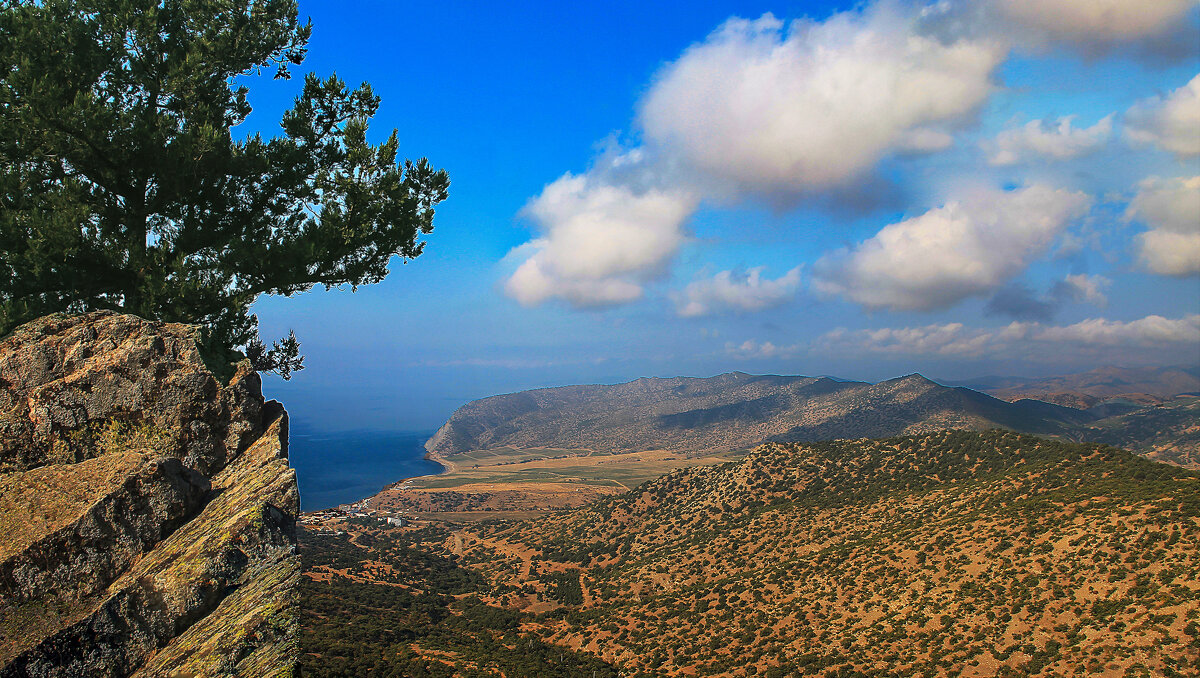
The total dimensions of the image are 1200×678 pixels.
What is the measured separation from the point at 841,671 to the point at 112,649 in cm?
3396

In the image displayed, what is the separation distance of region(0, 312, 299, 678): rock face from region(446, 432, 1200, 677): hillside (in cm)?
3292

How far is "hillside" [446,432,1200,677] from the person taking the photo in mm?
28719

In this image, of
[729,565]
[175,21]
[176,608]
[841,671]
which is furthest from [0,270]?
[729,565]

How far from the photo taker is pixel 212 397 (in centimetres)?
799

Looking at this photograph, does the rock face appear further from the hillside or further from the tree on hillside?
the hillside

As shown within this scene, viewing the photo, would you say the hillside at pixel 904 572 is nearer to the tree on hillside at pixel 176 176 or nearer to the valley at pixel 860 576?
the valley at pixel 860 576

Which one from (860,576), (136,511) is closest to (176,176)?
(136,511)

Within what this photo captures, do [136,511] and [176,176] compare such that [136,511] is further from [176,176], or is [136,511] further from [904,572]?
[904,572]

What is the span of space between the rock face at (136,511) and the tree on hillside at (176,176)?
151 centimetres

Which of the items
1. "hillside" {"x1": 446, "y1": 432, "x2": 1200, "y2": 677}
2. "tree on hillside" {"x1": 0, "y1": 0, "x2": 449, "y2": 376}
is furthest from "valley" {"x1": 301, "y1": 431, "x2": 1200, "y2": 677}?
"tree on hillside" {"x1": 0, "y1": 0, "x2": 449, "y2": 376}

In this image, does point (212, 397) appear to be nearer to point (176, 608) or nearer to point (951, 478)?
point (176, 608)

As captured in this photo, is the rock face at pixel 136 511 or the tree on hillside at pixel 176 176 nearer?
the rock face at pixel 136 511

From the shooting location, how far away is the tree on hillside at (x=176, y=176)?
9266mm

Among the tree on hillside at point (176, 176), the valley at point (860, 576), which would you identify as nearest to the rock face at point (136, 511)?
the tree on hillside at point (176, 176)
